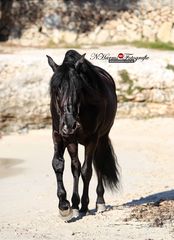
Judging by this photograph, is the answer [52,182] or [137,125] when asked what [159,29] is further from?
[52,182]

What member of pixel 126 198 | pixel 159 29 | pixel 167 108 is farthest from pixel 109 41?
pixel 126 198

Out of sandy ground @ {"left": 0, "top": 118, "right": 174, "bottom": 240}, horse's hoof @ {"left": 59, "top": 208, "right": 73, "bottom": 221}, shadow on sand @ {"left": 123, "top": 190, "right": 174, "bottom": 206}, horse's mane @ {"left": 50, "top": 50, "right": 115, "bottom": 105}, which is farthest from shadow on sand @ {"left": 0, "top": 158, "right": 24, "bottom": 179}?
horse's mane @ {"left": 50, "top": 50, "right": 115, "bottom": 105}

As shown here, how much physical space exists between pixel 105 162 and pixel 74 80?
72.0 inches

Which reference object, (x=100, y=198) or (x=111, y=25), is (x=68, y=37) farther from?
(x=100, y=198)

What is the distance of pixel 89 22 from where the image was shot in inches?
796

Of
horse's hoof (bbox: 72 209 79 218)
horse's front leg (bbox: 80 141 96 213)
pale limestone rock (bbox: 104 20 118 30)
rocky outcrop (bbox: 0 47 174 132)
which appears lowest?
rocky outcrop (bbox: 0 47 174 132)

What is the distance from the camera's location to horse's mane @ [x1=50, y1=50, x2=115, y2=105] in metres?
6.78

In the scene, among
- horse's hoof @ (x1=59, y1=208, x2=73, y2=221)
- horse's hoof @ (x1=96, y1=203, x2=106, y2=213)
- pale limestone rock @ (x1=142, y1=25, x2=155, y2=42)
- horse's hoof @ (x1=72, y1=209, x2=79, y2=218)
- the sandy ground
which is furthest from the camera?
pale limestone rock @ (x1=142, y1=25, x2=155, y2=42)

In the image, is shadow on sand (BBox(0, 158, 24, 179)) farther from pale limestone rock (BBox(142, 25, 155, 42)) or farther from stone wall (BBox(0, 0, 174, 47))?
pale limestone rock (BBox(142, 25, 155, 42))

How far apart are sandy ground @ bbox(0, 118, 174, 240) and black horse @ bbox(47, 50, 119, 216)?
0.44 meters

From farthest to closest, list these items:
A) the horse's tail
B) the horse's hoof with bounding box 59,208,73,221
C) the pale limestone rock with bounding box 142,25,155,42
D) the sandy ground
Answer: the pale limestone rock with bounding box 142,25,155,42
the horse's tail
the horse's hoof with bounding box 59,208,73,221
the sandy ground

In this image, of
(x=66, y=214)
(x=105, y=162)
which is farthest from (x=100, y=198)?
(x=66, y=214)

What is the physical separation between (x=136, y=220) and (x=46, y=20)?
44.6 ft

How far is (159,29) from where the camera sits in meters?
19.9
